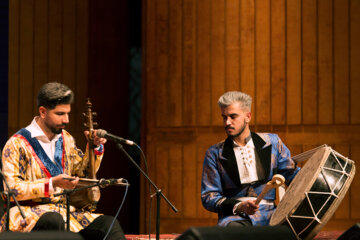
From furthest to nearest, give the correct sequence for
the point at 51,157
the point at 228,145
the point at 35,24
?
1. the point at 35,24
2. the point at 228,145
3. the point at 51,157

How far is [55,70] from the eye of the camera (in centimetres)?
596

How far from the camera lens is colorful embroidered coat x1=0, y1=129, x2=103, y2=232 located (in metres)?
3.14

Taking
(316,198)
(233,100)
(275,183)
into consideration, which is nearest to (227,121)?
(233,100)

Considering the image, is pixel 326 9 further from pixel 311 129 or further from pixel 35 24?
pixel 35 24

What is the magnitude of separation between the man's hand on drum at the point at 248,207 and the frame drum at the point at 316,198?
0.14 metres

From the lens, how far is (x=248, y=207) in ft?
11.2

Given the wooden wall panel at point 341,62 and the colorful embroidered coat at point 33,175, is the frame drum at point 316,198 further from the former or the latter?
the wooden wall panel at point 341,62

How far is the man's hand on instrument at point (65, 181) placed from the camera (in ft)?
10.0

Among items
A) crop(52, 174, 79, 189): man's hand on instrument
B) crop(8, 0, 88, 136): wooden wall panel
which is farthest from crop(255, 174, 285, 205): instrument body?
crop(8, 0, 88, 136): wooden wall panel

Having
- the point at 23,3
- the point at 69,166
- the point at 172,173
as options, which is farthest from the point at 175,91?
the point at 69,166

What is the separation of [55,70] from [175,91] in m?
1.18

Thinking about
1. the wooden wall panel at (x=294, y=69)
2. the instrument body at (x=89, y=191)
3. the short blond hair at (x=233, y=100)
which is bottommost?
the instrument body at (x=89, y=191)

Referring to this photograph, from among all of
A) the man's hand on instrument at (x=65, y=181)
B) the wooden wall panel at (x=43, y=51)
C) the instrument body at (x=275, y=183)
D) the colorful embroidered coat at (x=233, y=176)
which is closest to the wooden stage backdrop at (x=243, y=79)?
the wooden wall panel at (x=43, y=51)

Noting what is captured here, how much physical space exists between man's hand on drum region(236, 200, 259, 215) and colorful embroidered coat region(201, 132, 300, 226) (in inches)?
2.9
